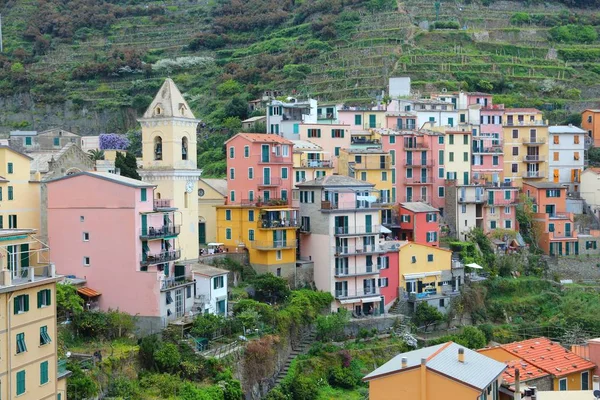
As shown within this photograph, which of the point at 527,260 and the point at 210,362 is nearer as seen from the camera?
the point at 210,362

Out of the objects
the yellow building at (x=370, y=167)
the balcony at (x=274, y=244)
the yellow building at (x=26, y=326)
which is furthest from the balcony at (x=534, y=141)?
the yellow building at (x=26, y=326)

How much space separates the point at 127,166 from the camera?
60.9 m

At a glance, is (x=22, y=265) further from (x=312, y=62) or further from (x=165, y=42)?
(x=165, y=42)

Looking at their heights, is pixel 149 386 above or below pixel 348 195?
below

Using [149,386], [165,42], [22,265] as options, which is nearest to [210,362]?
[149,386]

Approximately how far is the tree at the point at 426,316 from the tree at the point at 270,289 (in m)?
8.23

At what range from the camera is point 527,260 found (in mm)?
67750

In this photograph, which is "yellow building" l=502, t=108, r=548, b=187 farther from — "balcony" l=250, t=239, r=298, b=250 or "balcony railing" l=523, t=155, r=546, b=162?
"balcony" l=250, t=239, r=298, b=250

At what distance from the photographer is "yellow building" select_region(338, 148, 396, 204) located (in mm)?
64375

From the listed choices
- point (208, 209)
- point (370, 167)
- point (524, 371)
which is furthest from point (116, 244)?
point (370, 167)

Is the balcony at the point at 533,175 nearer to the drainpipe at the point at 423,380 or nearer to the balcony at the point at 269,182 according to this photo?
the balcony at the point at 269,182

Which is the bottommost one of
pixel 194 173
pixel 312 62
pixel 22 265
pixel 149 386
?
pixel 149 386

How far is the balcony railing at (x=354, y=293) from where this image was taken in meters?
57.0

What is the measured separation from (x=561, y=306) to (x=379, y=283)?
12.2 metres
